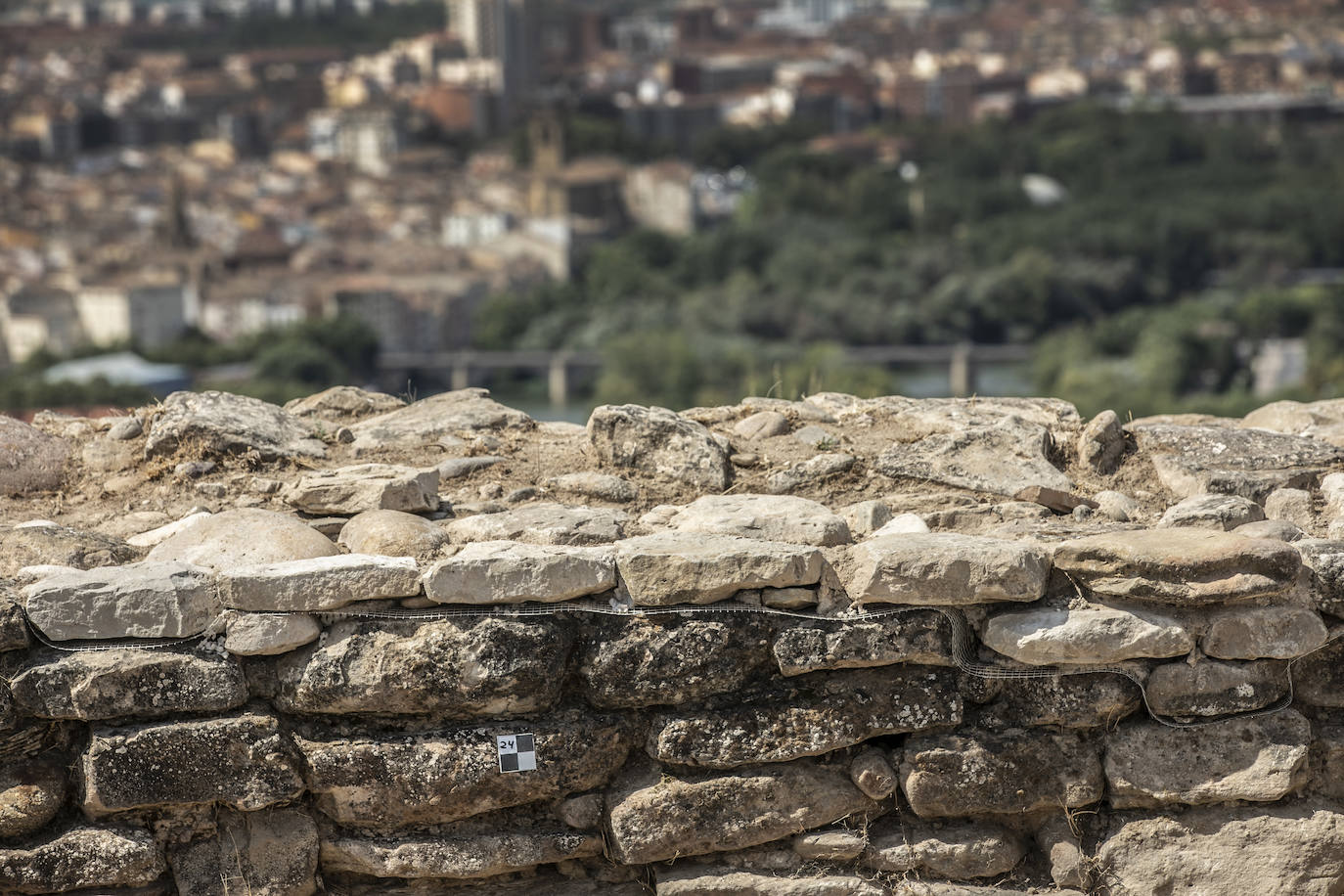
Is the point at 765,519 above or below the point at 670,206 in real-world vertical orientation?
above

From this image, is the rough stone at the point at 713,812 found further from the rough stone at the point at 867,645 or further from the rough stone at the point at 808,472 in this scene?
the rough stone at the point at 808,472

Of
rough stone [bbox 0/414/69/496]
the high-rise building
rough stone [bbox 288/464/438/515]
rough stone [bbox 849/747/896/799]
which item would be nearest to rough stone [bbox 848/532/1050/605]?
rough stone [bbox 849/747/896/799]

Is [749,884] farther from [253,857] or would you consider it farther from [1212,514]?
[1212,514]

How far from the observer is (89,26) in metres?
113

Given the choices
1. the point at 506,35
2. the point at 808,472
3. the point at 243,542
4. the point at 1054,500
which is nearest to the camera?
the point at 243,542

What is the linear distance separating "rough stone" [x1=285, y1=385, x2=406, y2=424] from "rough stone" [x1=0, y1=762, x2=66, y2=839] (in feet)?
3.29

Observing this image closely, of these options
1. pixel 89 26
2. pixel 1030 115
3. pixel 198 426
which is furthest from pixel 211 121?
pixel 198 426

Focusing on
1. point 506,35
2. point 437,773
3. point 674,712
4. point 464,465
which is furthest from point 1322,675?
point 506,35

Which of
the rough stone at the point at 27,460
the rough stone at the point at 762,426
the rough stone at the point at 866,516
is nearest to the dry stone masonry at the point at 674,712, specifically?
the rough stone at the point at 866,516

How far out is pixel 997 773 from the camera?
2.58 metres

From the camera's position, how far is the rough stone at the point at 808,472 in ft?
9.83

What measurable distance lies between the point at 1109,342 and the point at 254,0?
306ft

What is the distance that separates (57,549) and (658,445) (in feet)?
3.26

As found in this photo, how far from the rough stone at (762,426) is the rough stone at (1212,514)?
0.71m
